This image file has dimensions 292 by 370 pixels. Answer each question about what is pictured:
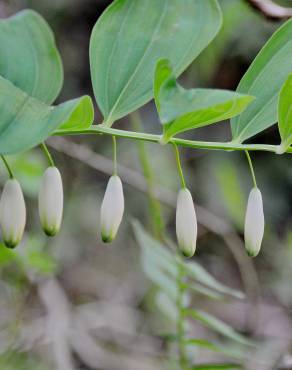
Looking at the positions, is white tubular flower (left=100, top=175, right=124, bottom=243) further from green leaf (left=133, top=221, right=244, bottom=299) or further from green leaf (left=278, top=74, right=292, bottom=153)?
green leaf (left=133, top=221, right=244, bottom=299)

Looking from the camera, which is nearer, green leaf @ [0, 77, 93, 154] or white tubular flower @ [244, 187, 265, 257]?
green leaf @ [0, 77, 93, 154]

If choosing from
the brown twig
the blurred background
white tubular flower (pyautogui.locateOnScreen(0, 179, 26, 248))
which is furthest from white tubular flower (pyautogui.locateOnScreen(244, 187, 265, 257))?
the blurred background

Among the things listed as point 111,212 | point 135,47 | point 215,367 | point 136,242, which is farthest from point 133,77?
point 136,242

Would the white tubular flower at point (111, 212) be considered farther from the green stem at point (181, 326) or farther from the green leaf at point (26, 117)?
the green stem at point (181, 326)

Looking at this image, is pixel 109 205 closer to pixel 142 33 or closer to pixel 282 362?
pixel 142 33

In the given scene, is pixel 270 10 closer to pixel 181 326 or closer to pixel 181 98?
pixel 181 326

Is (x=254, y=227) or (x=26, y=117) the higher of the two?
(x=26, y=117)
